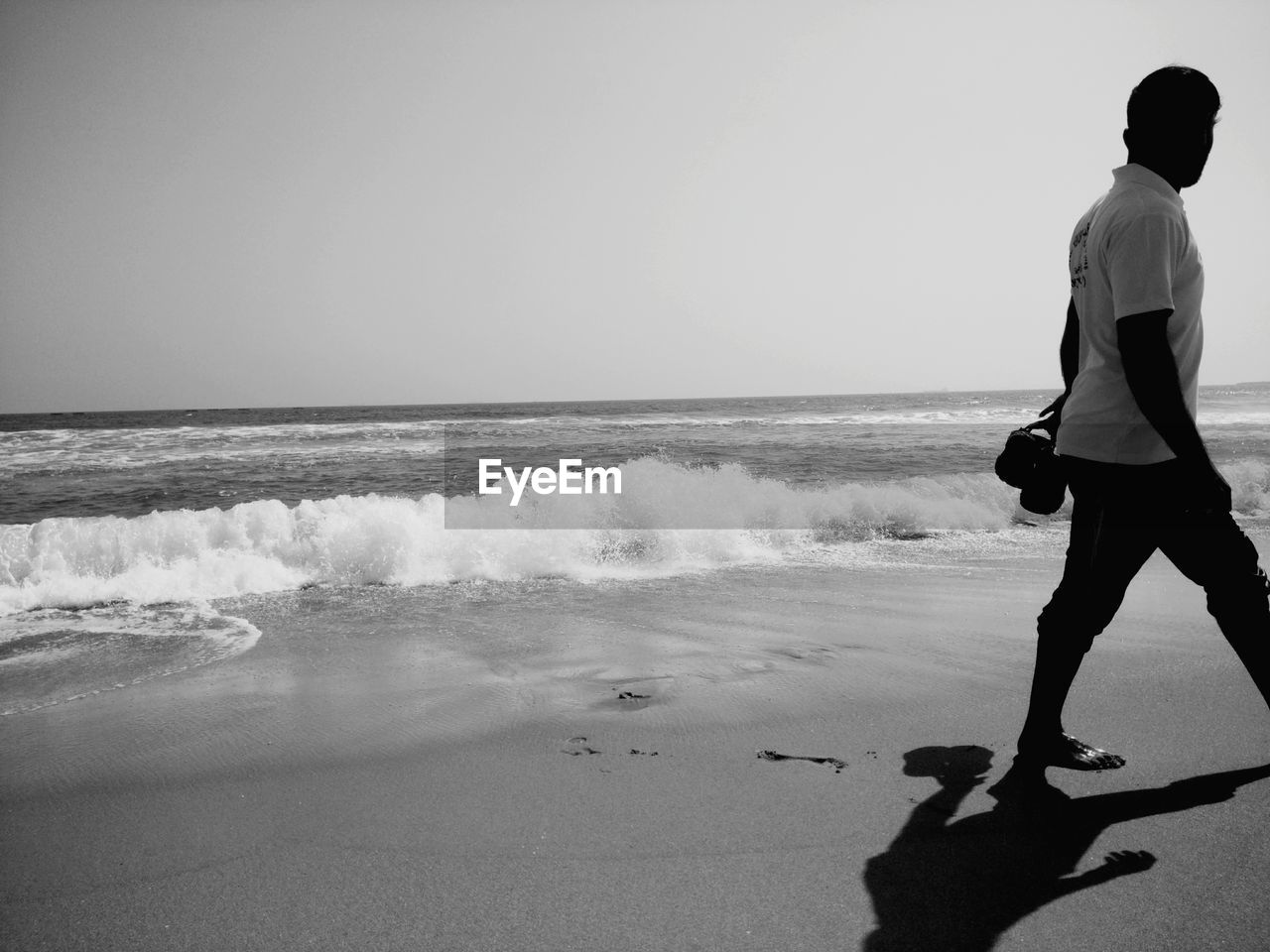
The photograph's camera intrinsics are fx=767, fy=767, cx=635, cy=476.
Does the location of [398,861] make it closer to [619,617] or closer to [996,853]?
[996,853]

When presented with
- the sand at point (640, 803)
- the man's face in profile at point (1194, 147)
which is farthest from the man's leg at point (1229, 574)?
the man's face in profile at point (1194, 147)

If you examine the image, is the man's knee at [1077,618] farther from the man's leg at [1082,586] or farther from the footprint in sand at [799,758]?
the footprint in sand at [799,758]

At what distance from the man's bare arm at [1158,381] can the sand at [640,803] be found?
3.30ft

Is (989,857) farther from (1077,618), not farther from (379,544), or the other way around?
(379,544)

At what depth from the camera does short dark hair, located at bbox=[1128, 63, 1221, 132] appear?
81.2 inches

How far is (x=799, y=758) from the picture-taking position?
2.49 m

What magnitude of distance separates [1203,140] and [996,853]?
6.49 feet

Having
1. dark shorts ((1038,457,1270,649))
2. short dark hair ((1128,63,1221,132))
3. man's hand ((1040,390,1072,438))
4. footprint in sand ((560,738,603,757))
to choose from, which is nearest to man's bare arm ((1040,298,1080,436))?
man's hand ((1040,390,1072,438))

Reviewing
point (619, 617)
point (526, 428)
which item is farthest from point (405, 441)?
point (619, 617)

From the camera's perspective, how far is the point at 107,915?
174cm

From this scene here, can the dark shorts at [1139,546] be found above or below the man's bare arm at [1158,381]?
below

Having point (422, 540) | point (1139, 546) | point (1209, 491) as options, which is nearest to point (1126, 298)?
point (1209, 491)

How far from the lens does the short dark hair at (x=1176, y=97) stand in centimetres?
206

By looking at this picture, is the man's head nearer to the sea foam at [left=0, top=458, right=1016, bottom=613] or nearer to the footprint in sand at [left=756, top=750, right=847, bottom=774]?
the footprint in sand at [left=756, top=750, right=847, bottom=774]
